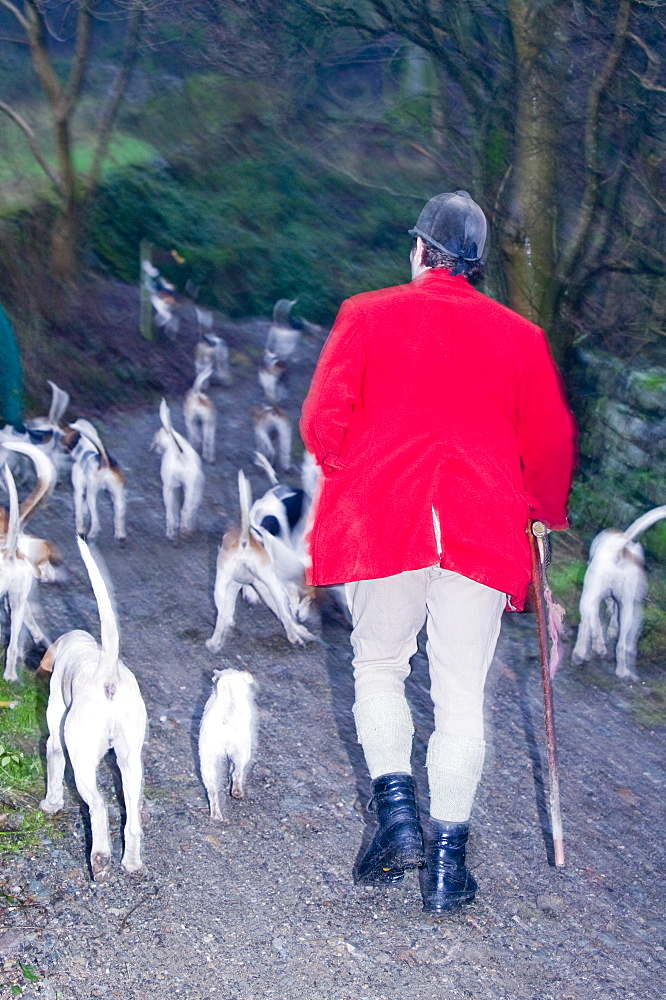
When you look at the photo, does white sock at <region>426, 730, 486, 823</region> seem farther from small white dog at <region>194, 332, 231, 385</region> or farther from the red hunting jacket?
small white dog at <region>194, 332, 231, 385</region>

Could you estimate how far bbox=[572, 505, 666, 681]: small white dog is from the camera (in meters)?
5.16

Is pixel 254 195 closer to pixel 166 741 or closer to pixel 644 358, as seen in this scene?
pixel 644 358

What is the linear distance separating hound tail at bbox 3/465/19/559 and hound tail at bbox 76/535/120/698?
1.24 meters

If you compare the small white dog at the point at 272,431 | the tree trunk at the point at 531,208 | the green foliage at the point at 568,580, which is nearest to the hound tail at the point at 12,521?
the green foliage at the point at 568,580

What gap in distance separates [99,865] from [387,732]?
3.08 feet

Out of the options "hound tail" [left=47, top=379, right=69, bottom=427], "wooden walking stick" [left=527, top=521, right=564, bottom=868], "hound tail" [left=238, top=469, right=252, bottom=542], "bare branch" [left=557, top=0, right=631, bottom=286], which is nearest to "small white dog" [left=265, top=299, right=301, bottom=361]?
"hound tail" [left=47, top=379, right=69, bottom=427]

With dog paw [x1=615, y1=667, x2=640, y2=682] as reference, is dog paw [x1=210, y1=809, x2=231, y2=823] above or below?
above

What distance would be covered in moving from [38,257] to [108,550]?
7429 millimetres

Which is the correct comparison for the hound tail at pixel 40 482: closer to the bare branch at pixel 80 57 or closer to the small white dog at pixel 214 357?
the small white dog at pixel 214 357

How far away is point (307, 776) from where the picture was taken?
3.91 meters

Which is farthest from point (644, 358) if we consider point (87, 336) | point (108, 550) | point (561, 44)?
point (87, 336)

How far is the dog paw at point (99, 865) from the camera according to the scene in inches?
121

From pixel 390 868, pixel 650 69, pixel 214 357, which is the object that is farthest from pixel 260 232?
pixel 390 868

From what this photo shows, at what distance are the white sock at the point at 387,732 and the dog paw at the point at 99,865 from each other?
0.84 m
